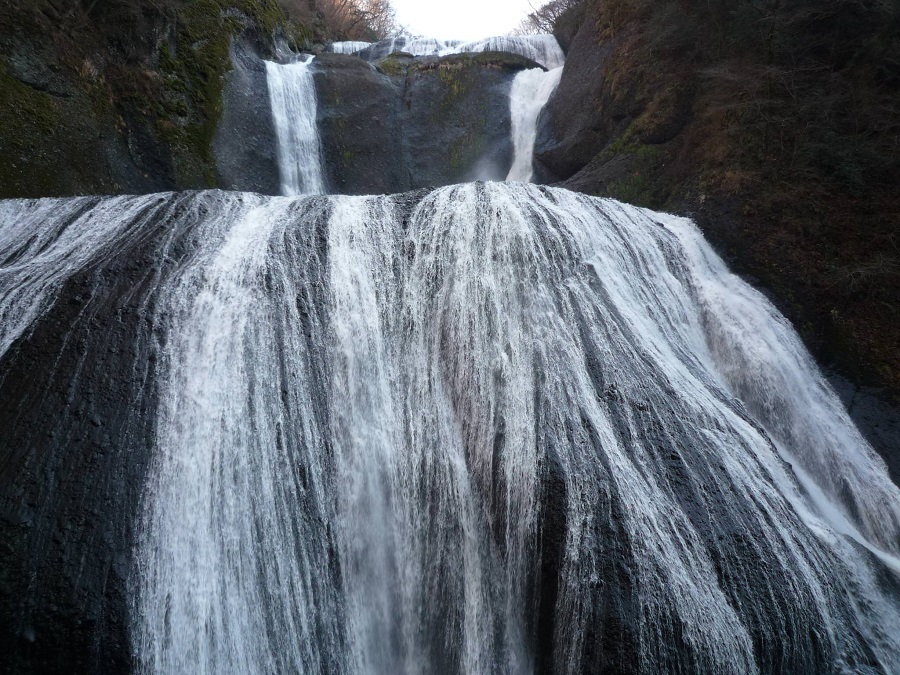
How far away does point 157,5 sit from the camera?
8445mm

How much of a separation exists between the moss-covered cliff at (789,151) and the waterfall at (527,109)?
2.64m

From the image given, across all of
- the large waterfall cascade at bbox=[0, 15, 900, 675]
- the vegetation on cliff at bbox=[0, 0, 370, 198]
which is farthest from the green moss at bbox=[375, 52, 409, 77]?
the large waterfall cascade at bbox=[0, 15, 900, 675]

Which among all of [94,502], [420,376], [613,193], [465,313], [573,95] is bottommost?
[94,502]

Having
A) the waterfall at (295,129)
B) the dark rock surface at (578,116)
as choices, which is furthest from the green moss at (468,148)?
the waterfall at (295,129)

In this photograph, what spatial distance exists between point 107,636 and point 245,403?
172cm

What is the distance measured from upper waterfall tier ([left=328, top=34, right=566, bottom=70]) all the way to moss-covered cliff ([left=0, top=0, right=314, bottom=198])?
5453mm

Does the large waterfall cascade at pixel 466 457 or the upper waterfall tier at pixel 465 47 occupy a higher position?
the upper waterfall tier at pixel 465 47

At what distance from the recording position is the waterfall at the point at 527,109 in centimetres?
1195

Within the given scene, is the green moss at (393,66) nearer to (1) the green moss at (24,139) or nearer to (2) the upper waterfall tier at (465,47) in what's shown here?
(2) the upper waterfall tier at (465,47)

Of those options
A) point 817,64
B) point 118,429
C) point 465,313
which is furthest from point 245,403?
point 817,64

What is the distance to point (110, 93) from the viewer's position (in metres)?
7.76

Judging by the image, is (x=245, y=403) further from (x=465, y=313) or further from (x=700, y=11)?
(x=700, y=11)

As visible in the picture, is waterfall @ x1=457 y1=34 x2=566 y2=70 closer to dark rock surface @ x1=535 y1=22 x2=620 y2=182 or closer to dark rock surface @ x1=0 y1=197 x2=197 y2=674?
dark rock surface @ x1=535 y1=22 x2=620 y2=182

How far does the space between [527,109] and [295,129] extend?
19.0ft
